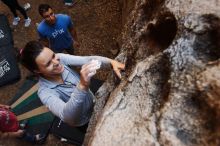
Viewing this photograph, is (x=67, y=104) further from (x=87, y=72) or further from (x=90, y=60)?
(x=90, y=60)

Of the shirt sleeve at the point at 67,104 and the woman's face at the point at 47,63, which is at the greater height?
the woman's face at the point at 47,63

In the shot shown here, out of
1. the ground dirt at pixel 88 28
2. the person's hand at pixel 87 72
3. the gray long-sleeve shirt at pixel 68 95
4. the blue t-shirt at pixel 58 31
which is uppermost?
the person's hand at pixel 87 72

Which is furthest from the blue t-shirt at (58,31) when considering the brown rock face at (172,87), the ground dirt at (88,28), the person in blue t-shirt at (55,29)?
the brown rock face at (172,87)

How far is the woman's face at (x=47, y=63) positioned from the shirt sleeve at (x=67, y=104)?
19cm

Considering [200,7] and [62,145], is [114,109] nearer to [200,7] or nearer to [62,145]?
[200,7]

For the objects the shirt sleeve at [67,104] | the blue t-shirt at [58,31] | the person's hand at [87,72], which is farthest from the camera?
the blue t-shirt at [58,31]

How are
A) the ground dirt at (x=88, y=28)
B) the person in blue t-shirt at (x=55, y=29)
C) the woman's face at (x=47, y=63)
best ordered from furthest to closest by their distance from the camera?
the ground dirt at (x=88, y=28)
the person in blue t-shirt at (x=55, y=29)
the woman's face at (x=47, y=63)

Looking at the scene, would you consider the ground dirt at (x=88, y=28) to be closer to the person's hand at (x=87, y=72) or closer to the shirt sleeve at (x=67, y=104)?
the shirt sleeve at (x=67, y=104)

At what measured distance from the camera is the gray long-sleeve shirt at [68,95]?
138 inches

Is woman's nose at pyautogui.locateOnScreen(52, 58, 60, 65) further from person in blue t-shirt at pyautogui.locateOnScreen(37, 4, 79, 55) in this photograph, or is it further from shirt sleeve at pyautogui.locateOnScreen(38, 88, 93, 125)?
person in blue t-shirt at pyautogui.locateOnScreen(37, 4, 79, 55)

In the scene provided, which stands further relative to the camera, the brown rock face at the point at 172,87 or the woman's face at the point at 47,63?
the woman's face at the point at 47,63

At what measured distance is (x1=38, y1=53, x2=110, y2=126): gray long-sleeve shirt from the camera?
138 inches

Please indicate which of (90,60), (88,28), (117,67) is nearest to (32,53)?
(90,60)

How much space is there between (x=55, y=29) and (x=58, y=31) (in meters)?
0.06
